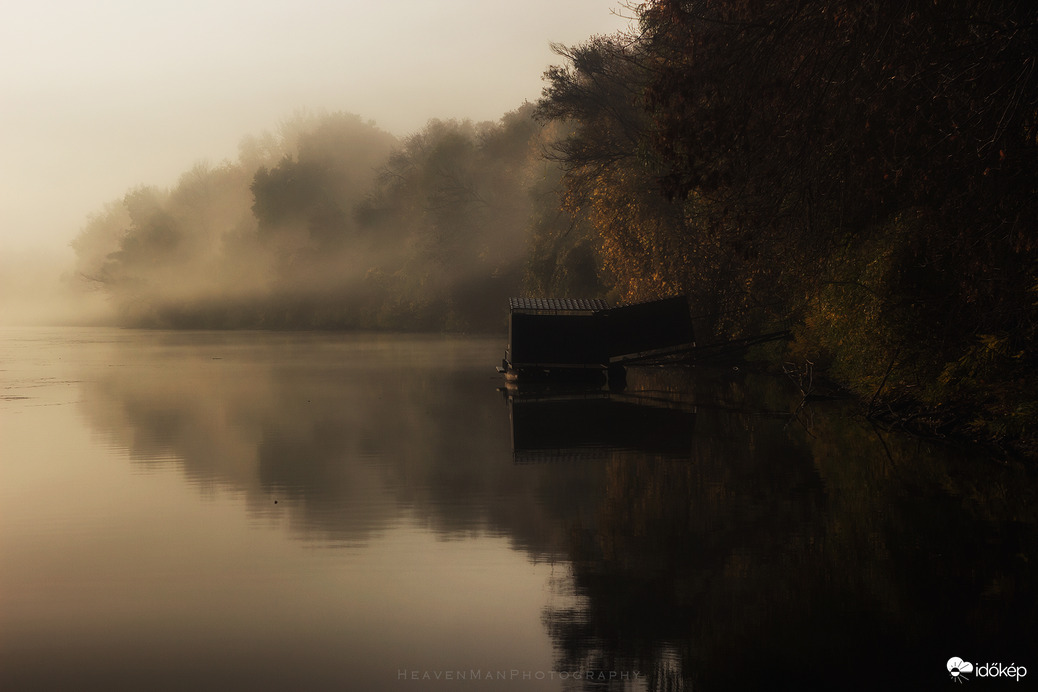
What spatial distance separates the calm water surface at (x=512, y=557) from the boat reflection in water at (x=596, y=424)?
0.14 m

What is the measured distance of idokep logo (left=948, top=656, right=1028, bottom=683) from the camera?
644 cm

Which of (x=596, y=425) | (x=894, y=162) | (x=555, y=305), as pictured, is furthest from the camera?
(x=555, y=305)

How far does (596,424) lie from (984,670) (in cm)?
1340

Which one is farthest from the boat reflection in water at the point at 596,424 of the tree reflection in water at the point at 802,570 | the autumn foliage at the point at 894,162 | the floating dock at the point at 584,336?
the autumn foliage at the point at 894,162

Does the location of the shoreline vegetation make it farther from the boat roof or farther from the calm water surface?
the boat roof

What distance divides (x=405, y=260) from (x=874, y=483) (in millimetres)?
68063

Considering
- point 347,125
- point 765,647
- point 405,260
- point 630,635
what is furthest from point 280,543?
point 347,125

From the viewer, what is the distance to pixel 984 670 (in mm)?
6516

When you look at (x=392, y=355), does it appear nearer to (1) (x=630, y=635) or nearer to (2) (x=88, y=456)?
(2) (x=88, y=456)

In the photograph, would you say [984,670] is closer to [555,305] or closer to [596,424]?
[596,424]

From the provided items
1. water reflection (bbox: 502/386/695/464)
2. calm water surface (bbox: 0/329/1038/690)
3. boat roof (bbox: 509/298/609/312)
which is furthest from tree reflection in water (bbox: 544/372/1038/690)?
boat roof (bbox: 509/298/609/312)

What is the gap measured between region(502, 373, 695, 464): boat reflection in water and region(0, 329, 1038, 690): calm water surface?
140 mm

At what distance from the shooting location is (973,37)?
436 inches

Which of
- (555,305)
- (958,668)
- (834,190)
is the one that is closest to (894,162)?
(834,190)
